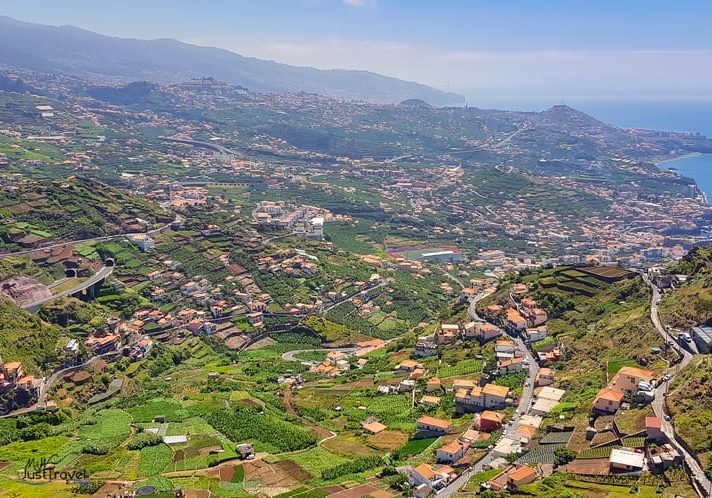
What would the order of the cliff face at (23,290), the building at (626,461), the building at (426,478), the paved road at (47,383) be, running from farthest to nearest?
the cliff face at (23,290) < the paved road at (47,383) < the building at (426,478) < the building at (626,461)

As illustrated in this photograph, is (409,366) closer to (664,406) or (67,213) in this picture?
(664,406)

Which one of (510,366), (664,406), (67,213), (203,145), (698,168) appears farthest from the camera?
(698,168)

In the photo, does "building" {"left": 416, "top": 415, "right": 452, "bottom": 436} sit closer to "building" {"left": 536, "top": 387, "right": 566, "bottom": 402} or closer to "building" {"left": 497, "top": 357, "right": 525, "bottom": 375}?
"building" {"left": 536, "top": 387, "right": 566, "bottom": 402}

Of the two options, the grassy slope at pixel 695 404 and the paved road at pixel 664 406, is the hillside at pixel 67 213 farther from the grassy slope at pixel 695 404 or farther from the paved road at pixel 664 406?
the grassy slope at pixel 695 404

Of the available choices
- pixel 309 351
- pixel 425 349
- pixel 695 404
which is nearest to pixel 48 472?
pixel 425 349

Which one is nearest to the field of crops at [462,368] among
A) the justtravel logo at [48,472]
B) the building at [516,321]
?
the building at [516,321]

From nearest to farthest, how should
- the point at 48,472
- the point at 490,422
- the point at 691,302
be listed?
1. the point at 48,472
2. the point at 490,422
3. the point at 691,302

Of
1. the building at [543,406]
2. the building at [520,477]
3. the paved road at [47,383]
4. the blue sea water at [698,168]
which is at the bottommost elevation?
the paved road at [47,383]
